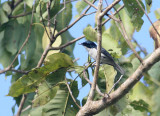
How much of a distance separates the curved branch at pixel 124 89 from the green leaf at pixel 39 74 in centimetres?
72

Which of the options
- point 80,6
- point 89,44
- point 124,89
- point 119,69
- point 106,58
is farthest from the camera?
point 80,6

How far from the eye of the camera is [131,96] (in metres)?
3.12

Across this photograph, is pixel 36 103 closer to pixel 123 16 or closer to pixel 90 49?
pixel 90 49

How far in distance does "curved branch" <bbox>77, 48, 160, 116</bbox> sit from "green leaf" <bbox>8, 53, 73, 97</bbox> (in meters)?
0.72

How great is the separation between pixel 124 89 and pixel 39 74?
3.76 feet

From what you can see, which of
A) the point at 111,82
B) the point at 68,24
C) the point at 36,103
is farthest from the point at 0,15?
the point at 111,82

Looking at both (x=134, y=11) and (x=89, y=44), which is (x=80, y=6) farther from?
(x=134, y=11)

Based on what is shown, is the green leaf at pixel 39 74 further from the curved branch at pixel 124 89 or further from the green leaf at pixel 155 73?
the green leaf at pixel 155 73

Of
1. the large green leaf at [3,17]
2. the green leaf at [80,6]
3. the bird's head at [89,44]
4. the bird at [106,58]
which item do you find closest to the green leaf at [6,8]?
the large green leaf at [3,17]

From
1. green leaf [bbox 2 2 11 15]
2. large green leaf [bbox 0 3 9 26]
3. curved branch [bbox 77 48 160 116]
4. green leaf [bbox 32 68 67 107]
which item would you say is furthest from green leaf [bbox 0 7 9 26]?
curved branch [bbox 77 48 160 116]

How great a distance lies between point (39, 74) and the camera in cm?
311

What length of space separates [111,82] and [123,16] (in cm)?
200

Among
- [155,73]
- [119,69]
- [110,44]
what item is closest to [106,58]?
[110,44]

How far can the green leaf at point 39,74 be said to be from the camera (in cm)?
306
